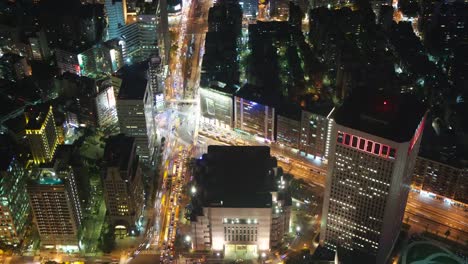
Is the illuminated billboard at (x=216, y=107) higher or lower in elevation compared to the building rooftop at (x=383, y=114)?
→ lower

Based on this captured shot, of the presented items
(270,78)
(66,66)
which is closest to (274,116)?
(270,78)

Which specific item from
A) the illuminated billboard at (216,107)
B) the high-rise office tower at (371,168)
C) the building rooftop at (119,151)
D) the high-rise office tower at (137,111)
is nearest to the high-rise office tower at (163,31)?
the illuminated billboard at (216,107)

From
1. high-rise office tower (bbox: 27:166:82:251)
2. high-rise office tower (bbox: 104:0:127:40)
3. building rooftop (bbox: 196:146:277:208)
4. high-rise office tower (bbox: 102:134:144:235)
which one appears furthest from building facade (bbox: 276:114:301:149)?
high-rise office tower (bbox: 104:0:127:40)

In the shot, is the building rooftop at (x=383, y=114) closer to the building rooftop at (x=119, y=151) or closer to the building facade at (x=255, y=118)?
the building rooftop at (x=119, y=151)

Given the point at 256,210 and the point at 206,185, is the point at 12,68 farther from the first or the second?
the point at 256,210

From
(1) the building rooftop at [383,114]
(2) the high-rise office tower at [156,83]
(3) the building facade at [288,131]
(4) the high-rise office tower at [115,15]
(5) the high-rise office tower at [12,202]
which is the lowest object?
(5) the high-rise office tower at [12,202]

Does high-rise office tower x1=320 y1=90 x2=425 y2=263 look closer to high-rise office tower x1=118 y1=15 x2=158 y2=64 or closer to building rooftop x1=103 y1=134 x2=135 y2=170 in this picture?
building rooftop x1=103 y1=134 x2=135 y2=170
